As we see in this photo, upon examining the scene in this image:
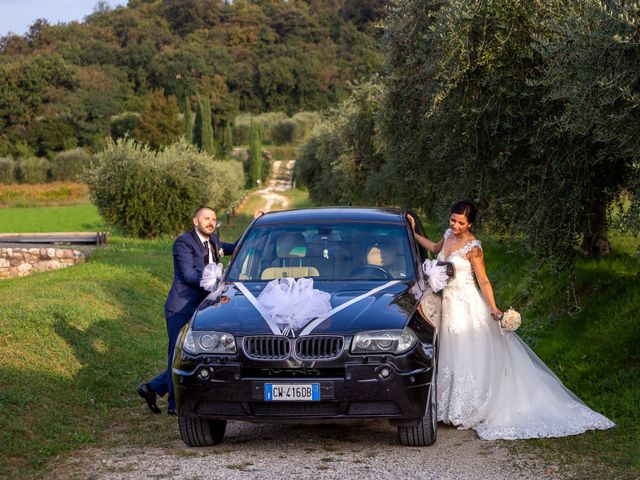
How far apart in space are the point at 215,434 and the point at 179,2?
17566cm

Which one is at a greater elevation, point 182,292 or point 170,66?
point 170,66

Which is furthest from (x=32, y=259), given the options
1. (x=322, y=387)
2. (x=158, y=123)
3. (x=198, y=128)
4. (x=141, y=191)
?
(x=158, y=123)

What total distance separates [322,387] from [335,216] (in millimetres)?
2544

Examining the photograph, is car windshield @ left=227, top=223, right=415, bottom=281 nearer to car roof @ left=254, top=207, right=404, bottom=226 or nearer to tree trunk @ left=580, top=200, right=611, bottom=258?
car roof @ left=254, top=207, right=404, bottom=226

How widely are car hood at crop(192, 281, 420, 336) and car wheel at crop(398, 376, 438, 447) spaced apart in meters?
0.66

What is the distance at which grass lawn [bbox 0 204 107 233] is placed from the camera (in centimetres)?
5644

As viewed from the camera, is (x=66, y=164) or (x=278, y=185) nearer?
(x=66, y=164)

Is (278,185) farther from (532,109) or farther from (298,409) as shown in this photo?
(298,409)

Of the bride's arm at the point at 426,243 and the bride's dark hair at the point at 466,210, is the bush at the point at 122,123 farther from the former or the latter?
the bride's dark hair at the point at 466,210

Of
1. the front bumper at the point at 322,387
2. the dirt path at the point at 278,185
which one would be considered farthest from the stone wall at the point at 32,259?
the dirt path at the point at 278,185

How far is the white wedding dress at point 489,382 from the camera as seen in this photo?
328 inches

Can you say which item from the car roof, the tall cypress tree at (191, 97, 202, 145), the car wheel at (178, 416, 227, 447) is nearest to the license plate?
the car wheel at (178, 416, 227, 447)

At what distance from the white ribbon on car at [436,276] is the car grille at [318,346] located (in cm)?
168

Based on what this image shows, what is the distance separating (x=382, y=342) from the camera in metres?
7.30
